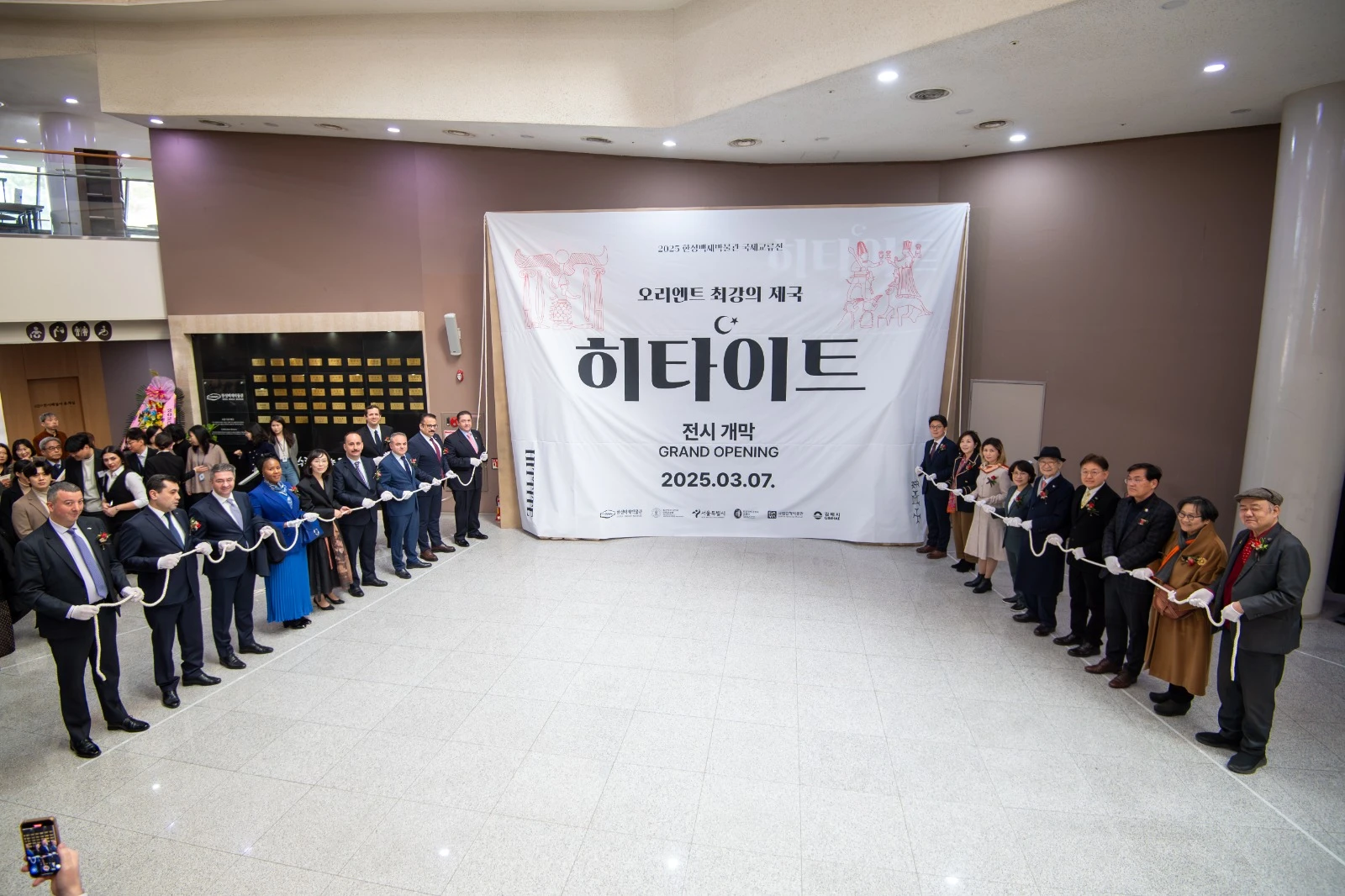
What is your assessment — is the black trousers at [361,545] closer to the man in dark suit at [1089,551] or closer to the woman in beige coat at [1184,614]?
the man in dark suit at [1089,551]

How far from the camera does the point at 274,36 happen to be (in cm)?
688

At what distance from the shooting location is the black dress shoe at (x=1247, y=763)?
3777 mm

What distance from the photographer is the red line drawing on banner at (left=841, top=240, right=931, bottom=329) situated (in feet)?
23.8

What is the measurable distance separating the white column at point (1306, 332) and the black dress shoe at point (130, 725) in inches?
311

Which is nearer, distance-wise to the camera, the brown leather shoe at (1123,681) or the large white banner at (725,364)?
the brown leather shoe at (1123,681)

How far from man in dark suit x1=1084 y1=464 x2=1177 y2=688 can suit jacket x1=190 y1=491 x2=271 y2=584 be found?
5.64 m

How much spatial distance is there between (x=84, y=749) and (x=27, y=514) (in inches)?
81.5

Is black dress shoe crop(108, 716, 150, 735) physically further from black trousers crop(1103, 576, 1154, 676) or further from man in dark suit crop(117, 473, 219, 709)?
black trousers crop(1103, 576, 1154, 676)

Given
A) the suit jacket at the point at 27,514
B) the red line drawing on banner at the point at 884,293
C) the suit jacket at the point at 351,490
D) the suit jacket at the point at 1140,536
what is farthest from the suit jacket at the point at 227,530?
the suit jacket at the point at 1140,536

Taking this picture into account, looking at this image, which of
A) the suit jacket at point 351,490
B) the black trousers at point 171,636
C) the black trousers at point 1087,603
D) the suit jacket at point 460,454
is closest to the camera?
the black trousers at point 171,636

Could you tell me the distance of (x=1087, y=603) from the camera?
5141 mm

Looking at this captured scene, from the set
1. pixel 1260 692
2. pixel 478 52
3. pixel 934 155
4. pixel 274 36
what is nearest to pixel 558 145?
pixel 478 52

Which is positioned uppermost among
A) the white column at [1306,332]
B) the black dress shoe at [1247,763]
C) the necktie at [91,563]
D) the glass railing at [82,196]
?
the glass railing at [82,196]

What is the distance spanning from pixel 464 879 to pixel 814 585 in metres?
4.11
